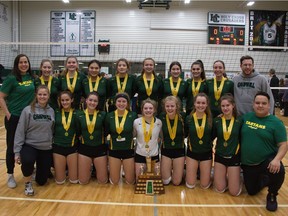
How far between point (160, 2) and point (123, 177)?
10.6m

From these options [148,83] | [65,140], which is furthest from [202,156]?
[65,140]

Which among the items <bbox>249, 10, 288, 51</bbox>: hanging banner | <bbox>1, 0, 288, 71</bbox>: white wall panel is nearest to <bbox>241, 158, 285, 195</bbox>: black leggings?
<bbox>1, 0, 288, 71</bbox>: white wall panel

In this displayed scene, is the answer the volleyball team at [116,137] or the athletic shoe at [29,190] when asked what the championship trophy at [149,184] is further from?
the athletic shoe at [29,190]

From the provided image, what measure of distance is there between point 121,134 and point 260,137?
1.69 m

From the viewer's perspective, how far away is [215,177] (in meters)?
3.74

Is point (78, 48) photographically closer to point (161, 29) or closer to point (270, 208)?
point (161, 29)

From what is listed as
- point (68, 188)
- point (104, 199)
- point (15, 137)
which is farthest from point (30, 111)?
point (104, 199)

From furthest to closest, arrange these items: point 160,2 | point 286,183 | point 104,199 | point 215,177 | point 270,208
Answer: point 160,2, point 286,183, point 215,177, point 104,199, point 270,208

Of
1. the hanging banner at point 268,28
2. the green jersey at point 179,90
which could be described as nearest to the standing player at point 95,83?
the green jersey at point 179,90

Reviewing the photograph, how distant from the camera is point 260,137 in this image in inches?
133

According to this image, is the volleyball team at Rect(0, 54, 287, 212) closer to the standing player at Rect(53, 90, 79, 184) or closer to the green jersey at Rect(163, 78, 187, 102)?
the standing player at Rect(53, 90, 79, 184)

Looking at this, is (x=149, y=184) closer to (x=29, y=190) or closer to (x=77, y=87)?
(x=29, y=190)

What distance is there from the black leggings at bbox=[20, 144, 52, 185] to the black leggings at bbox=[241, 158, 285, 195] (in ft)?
8.07

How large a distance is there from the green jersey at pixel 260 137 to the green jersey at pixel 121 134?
1.40 meters
